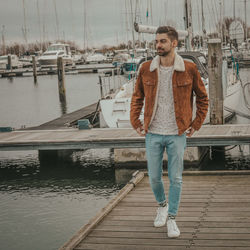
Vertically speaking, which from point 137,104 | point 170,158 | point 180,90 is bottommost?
point 170,158

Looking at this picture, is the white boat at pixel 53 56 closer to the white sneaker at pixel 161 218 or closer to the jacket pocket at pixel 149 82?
the white sneaker at pixel 161 218

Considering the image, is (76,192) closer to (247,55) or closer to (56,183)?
(56,183)

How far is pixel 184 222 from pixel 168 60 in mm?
1828

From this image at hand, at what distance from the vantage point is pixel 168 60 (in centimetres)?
466

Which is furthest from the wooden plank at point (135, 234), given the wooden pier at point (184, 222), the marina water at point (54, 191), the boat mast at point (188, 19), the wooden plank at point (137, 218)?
the boat mast at point (188, 19)

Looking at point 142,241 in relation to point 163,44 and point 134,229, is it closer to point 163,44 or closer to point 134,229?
point 134,229

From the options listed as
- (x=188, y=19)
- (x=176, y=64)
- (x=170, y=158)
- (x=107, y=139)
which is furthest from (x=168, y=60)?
(x=188, y=19)

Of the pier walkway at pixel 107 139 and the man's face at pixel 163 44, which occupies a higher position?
the man's face at pixel 163 44

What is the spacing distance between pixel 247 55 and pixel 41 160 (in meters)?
36.1

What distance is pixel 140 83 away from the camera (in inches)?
191

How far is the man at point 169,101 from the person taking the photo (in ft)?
15.2

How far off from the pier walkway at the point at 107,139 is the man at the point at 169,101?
5.95 m

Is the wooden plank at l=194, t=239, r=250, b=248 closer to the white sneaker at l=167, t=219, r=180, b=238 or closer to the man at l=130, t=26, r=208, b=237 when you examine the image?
the white sneaker at l=167, t=219, r=180, b=238

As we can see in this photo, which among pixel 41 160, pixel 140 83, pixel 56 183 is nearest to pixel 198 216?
pixel 140 83
